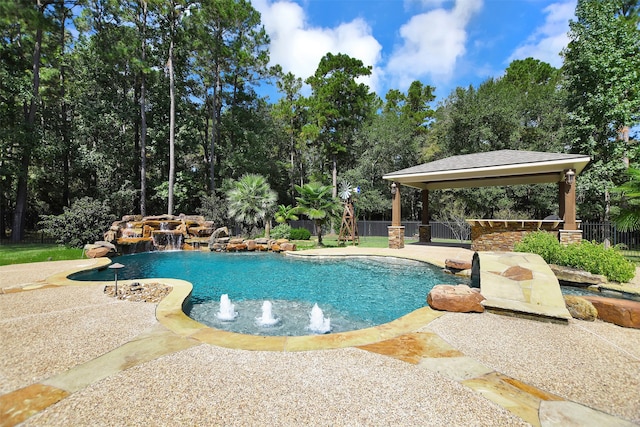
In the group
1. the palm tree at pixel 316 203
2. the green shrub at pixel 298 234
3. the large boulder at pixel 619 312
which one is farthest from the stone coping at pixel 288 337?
the green shrub at pixel 298 234

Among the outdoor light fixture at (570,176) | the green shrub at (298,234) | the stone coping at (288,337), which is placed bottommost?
the stone coping at (288,337)

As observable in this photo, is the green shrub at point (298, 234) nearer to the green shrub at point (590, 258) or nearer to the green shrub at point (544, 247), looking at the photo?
the green shrub at point (544, 247)

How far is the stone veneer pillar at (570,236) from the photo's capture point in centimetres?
942

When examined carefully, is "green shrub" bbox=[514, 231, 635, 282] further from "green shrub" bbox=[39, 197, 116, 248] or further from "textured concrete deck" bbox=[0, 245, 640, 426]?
"green shrub" bbox=[39, 197, 116, 248]

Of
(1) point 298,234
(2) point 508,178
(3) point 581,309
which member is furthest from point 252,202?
(3) point 581,309

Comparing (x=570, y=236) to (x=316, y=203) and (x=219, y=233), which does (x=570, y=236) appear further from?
(x=219, y=233)

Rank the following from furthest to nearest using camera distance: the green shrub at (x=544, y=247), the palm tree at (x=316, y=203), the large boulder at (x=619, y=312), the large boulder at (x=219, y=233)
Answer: the large boulder at (x=219, y=233)
the palm tree at (x=316, y=203)
the green shrub at (x=544, y=247)
the large boulder at (x=619, y=312)

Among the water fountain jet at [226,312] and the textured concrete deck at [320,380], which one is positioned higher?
the textured concrete deck at [320,380]

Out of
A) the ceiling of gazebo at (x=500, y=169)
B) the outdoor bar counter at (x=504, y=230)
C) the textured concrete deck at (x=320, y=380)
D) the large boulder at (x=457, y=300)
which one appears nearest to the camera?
the textured concrete deck at (x=320, y=380)

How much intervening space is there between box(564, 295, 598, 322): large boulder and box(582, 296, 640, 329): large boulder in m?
0.09

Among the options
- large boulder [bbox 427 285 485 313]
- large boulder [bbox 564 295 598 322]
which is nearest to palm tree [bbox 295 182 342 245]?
large boulder [bbox 427 285 485 313]

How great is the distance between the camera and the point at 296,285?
7.41 m

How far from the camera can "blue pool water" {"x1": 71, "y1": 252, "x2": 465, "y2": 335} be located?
5.15m

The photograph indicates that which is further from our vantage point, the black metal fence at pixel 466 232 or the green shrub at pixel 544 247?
the black metal fence at pixel 466 232
